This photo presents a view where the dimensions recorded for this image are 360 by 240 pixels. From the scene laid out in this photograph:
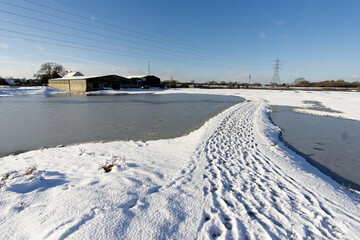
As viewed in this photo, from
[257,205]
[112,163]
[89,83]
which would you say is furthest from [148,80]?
[257,205]

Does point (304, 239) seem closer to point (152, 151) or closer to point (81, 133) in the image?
point (152, 151)

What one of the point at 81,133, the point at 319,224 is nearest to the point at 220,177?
the point at 319,224

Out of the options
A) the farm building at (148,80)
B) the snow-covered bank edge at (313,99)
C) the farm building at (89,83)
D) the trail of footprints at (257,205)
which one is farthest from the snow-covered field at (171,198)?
the farm building at (148,80)

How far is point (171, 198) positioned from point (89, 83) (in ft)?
145

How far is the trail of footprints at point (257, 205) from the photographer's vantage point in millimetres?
2729

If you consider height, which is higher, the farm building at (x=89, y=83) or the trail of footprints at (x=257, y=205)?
the farm building at (x=89, y=83)

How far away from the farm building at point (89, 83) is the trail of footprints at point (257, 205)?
4305cm

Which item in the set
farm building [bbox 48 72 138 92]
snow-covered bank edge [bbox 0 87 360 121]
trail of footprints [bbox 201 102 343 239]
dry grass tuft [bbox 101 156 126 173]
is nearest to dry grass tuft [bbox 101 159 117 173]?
dry grass tuft [bbox 101 156 126 173]

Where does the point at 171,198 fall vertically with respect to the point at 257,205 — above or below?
above

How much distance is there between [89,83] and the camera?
40.9m

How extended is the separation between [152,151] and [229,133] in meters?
4.34

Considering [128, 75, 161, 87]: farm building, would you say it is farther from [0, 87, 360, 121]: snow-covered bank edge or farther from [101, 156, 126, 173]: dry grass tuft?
[101, 156, 126, 173]: dry grass tuft

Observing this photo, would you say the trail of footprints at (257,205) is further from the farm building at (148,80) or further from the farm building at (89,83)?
the farm building at (148,80)

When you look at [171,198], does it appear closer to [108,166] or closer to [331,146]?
[108,166]
